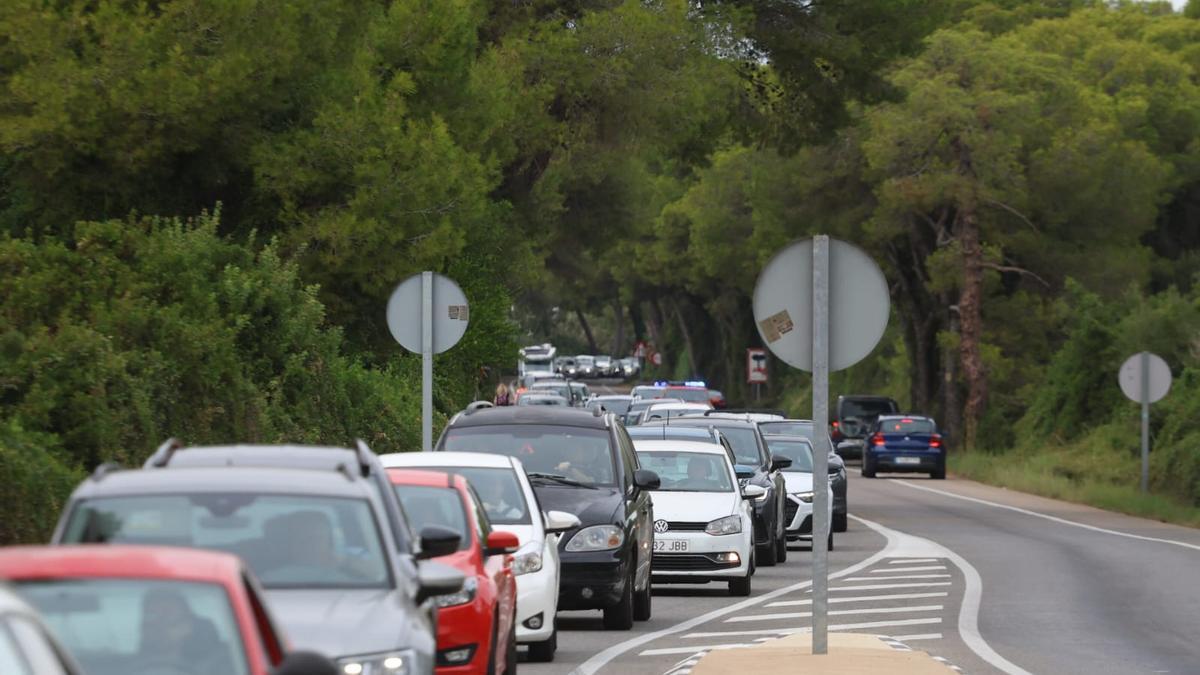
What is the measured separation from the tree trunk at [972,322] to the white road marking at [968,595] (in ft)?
78.2

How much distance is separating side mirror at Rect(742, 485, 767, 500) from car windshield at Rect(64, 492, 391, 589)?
13414mm

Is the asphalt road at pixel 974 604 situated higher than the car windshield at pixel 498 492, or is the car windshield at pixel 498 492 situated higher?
the car windshield at pixel 498 492

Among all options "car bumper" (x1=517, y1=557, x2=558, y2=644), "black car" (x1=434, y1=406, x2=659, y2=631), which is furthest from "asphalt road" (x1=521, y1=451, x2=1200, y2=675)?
"black car" (x1=434, y1=406, x2=659, y2=631)

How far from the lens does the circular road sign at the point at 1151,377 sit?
3978 cm

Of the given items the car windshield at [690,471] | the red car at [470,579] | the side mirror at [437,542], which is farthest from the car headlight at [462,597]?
the car windshield at [690,471]

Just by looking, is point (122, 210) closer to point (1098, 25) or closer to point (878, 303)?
point (878, 303)

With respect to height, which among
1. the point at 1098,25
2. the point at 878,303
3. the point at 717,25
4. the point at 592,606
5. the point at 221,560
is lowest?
the point at 592,606

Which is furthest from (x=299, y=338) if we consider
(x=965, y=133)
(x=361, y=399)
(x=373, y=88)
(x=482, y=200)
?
(x=965, y=133)

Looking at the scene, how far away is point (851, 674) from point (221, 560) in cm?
635

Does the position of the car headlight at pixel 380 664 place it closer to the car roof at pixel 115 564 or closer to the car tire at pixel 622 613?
the car roof at pixel 115 564

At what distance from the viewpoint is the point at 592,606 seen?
59.1ft

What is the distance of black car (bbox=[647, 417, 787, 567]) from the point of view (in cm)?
2580

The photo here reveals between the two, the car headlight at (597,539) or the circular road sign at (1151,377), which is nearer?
the car headlight at (597,539)

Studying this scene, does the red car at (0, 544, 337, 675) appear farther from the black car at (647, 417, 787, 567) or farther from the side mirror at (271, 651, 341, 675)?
the black car at (647, 417, 787, 567)
